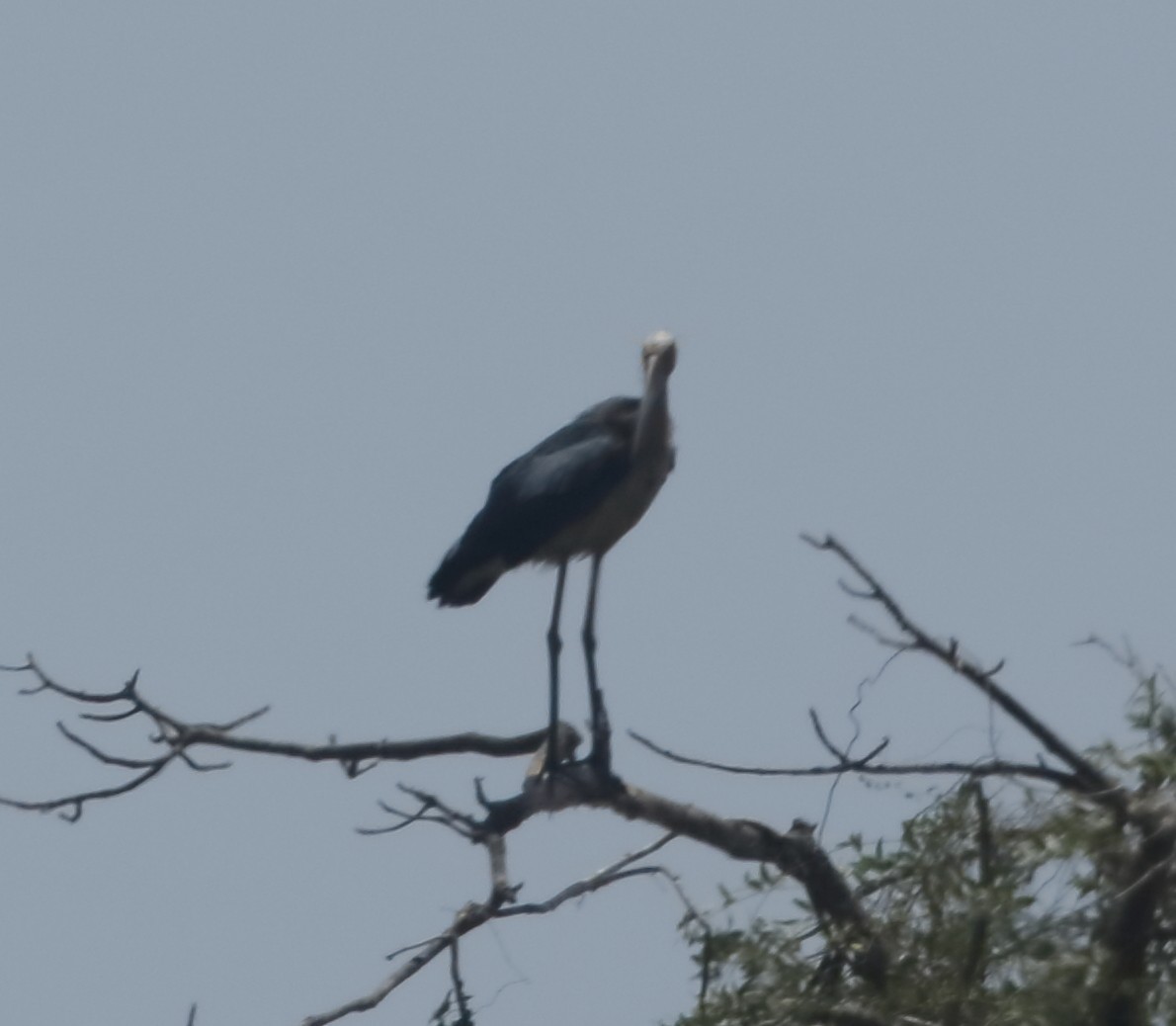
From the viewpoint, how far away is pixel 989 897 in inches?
220

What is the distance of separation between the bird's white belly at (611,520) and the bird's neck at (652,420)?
6 centimetres

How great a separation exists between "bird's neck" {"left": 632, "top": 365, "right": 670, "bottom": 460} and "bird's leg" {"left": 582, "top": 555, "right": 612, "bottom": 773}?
389mm

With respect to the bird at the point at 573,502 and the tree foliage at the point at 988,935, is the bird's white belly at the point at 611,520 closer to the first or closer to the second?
the bird at the point at 573,502

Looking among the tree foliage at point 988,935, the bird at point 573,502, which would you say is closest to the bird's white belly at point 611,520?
the bird at point 573,502

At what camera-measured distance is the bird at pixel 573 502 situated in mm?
7824

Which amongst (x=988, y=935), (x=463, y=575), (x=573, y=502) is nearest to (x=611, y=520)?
(x=573, y=502)

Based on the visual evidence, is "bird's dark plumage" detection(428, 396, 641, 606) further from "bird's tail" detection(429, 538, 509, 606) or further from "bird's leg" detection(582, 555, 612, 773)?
"bird's leg" detection(582, 555, 612, 773)

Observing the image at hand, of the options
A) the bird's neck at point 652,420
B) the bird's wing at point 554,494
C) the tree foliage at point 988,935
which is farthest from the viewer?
the bird's neck at point 652,420

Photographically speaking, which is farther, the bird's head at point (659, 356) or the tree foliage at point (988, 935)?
the bird's head at point (659, 356)

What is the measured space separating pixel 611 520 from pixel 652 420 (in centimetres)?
33

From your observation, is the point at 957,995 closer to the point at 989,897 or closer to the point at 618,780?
the point at 989,897

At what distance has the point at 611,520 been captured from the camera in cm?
791

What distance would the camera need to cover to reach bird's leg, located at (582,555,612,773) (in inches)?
276

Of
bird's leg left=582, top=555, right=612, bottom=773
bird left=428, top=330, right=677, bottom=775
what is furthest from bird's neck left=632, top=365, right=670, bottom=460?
bird's leg left=582, top=555, right=612, bottom=773
